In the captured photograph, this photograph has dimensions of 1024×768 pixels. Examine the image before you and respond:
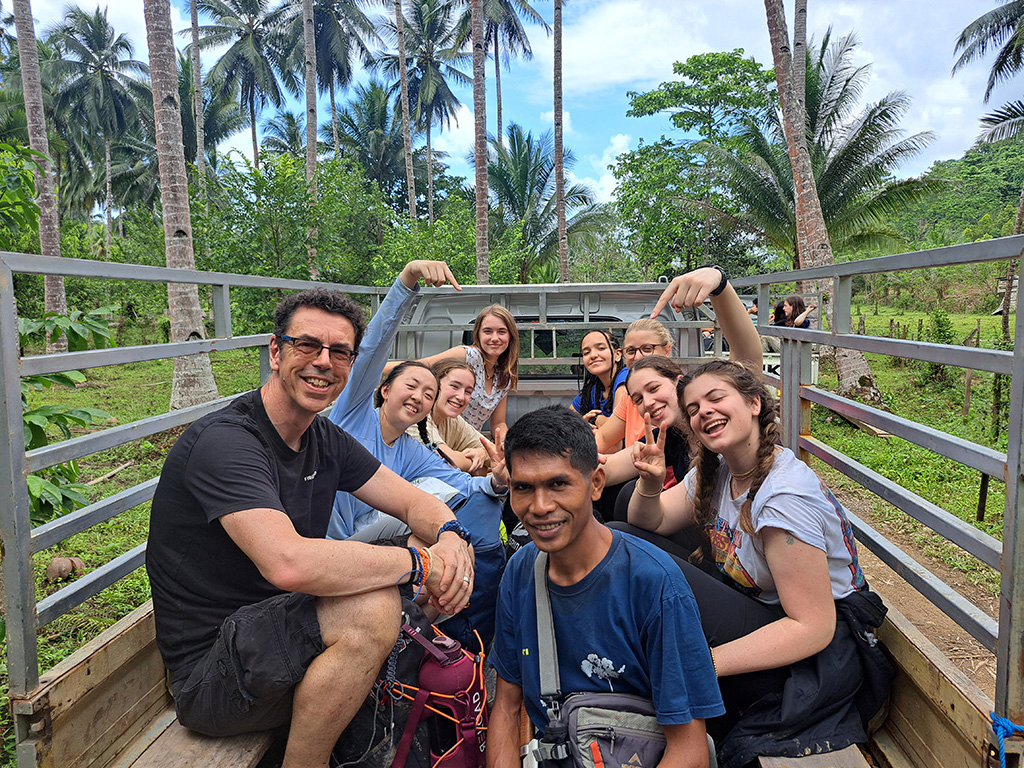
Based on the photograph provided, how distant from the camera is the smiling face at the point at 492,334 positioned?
438cm

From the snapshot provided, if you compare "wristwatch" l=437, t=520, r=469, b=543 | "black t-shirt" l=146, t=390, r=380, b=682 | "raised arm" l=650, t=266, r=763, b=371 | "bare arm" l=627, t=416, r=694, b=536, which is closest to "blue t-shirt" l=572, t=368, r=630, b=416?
"raised arm" l=650, t=266, r=763, b=371

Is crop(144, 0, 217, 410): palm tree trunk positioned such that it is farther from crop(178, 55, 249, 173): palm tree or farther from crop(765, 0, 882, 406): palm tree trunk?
crop(178, 55, 249, 173): palm tree

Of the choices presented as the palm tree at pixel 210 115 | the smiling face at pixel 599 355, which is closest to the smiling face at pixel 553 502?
the smiling face at pixel 599 355

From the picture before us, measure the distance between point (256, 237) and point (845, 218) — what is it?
44.6 feet

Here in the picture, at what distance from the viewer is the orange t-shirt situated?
3448 mm

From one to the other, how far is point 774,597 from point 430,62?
3250cm

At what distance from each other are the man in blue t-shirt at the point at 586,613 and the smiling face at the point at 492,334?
2400mm

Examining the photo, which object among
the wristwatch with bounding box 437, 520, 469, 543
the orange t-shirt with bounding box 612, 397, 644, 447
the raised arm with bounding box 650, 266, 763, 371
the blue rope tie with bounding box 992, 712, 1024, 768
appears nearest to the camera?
the blue rope tie with bounding box 992, 712, 1024, 768

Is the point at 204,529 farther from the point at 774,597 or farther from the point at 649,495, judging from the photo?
the point at 774,597

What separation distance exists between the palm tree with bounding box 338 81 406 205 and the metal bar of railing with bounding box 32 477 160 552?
33.4 m

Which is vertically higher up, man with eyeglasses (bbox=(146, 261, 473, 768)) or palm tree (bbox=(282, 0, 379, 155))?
palm tree (bbox=(282, 0, 379, 155))

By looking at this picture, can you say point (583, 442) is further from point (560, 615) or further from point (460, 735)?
point (460, 735)

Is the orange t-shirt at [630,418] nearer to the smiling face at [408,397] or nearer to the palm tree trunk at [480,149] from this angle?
the smiling face at [408,397]

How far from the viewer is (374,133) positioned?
1329 inches
